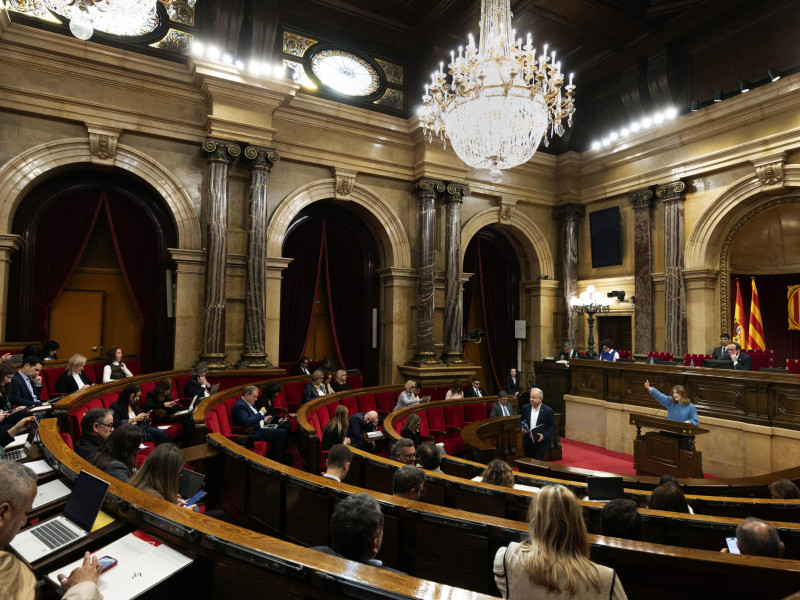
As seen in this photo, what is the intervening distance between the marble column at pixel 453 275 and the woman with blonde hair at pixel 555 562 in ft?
27.4

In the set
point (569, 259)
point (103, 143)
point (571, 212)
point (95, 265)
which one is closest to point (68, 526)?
point (103, 143)

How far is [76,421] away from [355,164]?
22.3 ft

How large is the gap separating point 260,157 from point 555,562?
26.2 feet

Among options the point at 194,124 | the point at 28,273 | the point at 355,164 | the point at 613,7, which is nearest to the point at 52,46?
the point at 194,124

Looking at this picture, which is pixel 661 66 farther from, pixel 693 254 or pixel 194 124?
pixel 194 124

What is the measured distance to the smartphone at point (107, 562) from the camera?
156 centimetres

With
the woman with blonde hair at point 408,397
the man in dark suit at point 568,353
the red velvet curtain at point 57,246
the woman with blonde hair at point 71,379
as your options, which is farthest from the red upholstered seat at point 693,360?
the red velvet curtain at point 57,246

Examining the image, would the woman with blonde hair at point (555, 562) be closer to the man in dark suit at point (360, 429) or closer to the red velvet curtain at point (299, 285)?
the man in dark suit at point (360, 429)

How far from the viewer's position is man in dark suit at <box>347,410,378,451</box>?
5.04 metres

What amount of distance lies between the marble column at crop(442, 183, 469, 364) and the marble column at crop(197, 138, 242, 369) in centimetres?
426

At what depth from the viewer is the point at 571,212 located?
38.6 feet

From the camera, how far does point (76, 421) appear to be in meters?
4.24

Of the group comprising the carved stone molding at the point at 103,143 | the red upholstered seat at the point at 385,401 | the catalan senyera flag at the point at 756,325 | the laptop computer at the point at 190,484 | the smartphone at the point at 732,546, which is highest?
the carved stone molding at the point at 103,143

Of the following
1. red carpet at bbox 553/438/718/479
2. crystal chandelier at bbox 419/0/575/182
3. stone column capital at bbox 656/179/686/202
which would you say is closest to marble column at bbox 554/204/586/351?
stone column capital at bbox 656/179/686/202
